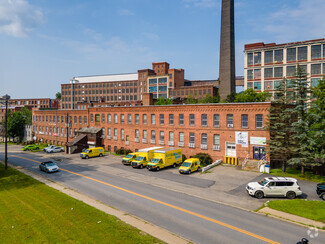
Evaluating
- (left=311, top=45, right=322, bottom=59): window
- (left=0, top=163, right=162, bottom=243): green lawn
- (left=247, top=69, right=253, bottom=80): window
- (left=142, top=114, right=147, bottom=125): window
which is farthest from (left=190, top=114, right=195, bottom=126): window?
(left=311, top=45, right=322, bottom=59): window

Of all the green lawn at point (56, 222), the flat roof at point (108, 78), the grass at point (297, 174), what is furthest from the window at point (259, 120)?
the flat roof at point (108, 78)

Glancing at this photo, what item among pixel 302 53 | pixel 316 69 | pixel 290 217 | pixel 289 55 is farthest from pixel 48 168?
pixel 302 53

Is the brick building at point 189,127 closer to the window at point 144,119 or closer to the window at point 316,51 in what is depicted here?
the window at point 144,119

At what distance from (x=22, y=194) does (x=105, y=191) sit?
7.54 meters

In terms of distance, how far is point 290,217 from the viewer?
673 inches

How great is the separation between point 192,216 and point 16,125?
8918 centimetres

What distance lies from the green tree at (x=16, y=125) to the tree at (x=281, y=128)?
8634 centimetres

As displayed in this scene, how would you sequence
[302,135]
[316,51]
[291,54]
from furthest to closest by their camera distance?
[291,54] < [316,51] < [302,135]

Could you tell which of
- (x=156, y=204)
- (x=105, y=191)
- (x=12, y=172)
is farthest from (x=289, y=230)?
(x=12, y=172)

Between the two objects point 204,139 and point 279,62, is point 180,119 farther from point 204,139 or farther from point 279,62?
point 279,62

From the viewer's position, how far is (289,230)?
15094mm

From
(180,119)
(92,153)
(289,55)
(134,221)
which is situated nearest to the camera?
(134,221)

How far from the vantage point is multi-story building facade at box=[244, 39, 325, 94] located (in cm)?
7019

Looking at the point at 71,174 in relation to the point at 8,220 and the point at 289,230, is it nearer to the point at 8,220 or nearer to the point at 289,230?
the point at 8,220
